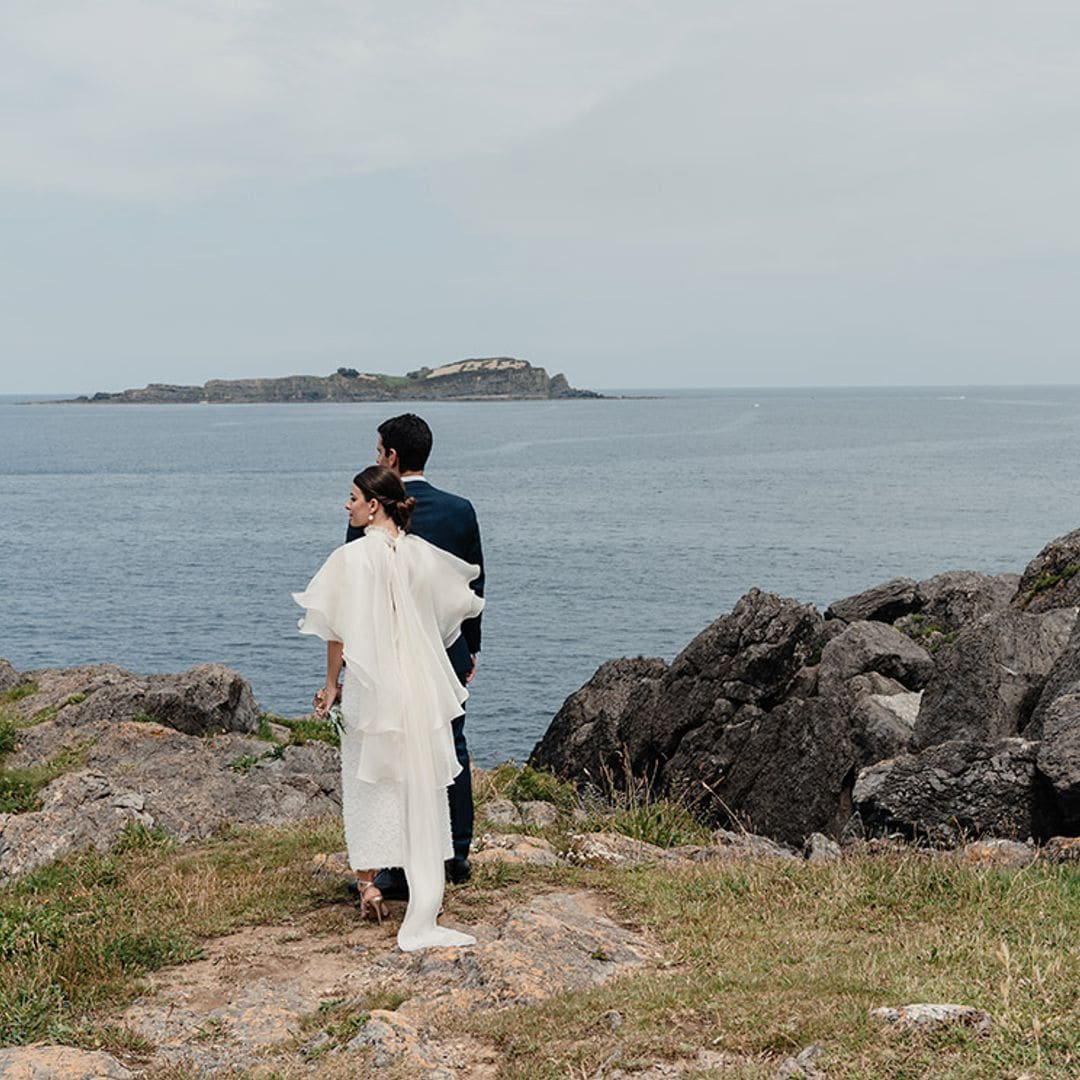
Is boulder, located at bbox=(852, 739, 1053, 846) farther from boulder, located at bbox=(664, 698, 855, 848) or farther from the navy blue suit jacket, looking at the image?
the navy blue suit jacket

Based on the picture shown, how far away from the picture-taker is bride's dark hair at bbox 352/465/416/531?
8.69m

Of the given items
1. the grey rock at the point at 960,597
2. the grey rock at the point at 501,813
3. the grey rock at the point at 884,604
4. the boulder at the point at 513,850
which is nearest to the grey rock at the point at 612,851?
the boulder at the point at 513,850

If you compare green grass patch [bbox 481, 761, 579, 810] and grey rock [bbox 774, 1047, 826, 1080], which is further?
green grass patch [bbox 481, 761, 579, 810]

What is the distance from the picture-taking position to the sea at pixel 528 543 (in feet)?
147

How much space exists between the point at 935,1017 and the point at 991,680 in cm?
1104

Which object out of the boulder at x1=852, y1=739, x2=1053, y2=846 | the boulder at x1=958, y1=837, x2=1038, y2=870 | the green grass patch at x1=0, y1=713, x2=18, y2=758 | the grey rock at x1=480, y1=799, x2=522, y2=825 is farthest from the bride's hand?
the green grass patch at x1=0, y1=713, x2=18, y2=758

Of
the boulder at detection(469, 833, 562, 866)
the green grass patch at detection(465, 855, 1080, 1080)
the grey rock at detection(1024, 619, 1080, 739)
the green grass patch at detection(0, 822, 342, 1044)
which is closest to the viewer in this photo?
the green grass patch at detection(465, 855, 1080, 1080)

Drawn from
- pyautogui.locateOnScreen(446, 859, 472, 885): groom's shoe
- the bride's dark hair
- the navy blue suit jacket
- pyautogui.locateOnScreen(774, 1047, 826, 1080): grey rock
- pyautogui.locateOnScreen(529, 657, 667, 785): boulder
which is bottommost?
pyautogui.locateOnScreen(529, 657, 667, 785): boulder

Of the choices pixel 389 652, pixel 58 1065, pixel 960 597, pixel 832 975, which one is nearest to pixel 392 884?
pixel 389 652

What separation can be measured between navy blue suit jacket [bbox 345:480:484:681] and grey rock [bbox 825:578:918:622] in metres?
20.5

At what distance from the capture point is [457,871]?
9.60 meters

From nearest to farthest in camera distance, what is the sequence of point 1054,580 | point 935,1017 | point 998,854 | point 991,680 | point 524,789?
point 935,1017 < point 998,854 < point 991,680 < point 524,789 < point 1054,580

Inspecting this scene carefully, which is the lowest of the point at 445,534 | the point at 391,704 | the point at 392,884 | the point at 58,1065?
the point at 392,884

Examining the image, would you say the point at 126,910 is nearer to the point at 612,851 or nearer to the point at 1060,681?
the point at 612,851
